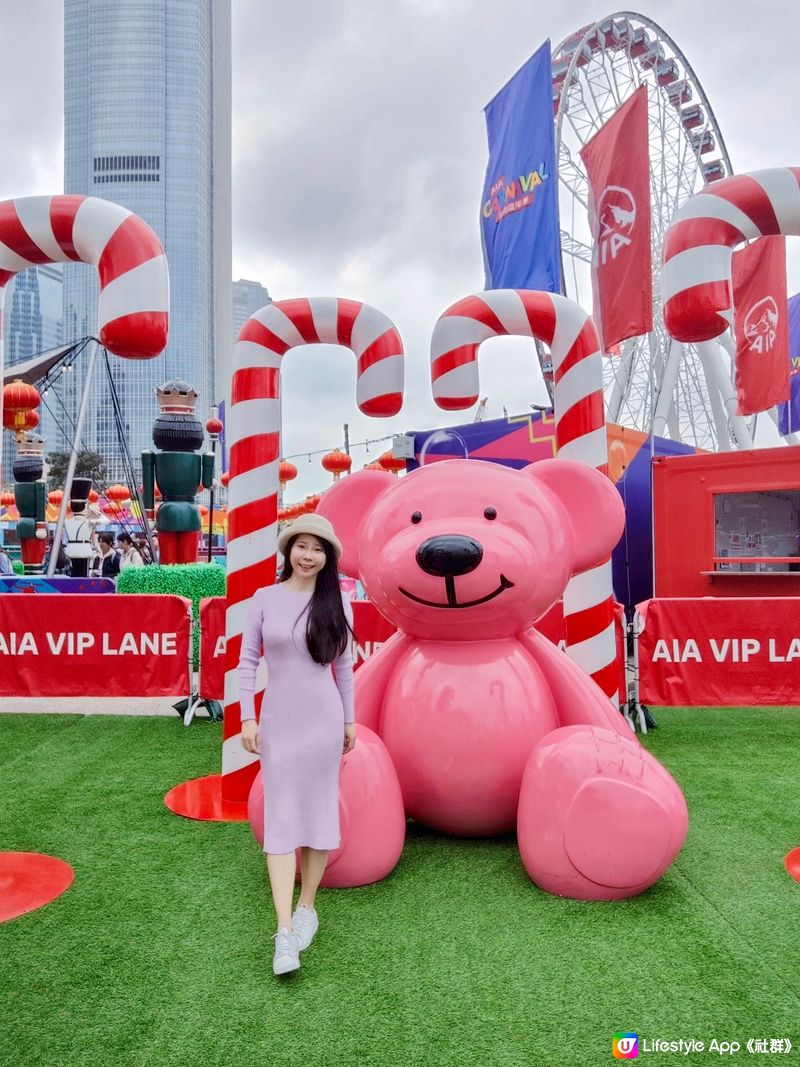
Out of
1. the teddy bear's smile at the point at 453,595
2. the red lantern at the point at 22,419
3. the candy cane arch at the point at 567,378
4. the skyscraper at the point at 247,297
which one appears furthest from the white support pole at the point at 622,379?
the skyscraper at the point at 247,297

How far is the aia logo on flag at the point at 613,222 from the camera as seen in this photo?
30.9 feet

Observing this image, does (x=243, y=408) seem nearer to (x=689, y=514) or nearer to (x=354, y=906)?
(x=354, y=906)

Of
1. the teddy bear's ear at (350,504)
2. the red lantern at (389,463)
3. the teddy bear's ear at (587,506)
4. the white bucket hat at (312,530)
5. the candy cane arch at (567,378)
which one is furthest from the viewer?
the red lantern at (389,463)

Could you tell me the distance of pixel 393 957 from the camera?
262cm

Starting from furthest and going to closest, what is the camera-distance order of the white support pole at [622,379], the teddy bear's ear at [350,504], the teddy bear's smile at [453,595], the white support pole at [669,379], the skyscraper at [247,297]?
the skyscraper at [247,297] → the white support pole at [622,379] → the white support pole at [669,379] → the teddy bear's ear at [350,504] → the teddy bear's smile at [453,595]

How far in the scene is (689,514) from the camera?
880 centimetres

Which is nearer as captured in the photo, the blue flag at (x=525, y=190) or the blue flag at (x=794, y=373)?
the blue flag at (x=525, y=190)

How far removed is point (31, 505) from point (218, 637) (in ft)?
37.1

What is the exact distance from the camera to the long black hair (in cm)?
269

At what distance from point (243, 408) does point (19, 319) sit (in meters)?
11.4

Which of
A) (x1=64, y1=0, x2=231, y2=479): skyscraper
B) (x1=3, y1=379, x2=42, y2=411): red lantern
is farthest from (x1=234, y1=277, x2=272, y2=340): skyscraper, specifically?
(x1=3, y1=379, x2=42, y2=411): red lantern

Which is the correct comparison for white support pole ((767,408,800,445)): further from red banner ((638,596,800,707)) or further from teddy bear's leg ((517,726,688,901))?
teddy bear's leg ((517,726,688,901))

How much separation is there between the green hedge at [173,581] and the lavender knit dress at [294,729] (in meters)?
5.60

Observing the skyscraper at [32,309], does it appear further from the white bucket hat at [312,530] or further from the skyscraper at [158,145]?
the skyscraper at [158,145]
